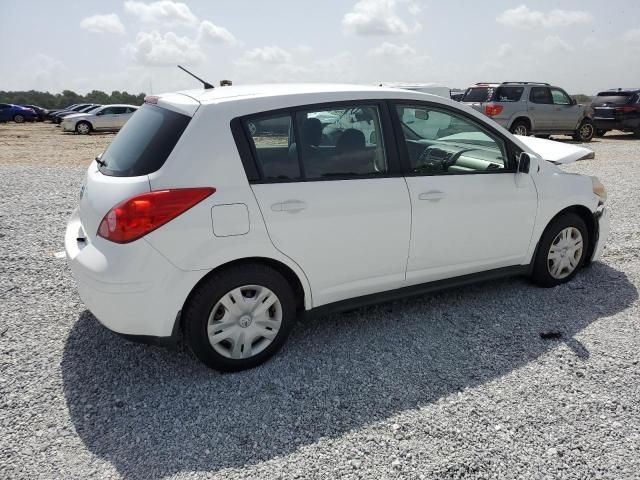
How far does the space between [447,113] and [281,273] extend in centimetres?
174

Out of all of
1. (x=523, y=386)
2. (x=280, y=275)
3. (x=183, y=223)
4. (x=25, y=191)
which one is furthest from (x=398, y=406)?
(x=25, y=191)

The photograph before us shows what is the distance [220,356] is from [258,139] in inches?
53.2

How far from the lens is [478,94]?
1628 centimetres

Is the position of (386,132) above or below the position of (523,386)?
above

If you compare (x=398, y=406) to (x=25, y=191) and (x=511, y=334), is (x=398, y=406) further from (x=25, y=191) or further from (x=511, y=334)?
(x=25, y=191)

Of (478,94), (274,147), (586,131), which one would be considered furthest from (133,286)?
(586,131)

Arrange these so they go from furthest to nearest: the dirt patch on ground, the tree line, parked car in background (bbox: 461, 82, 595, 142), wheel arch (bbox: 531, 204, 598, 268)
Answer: the tree line < parked car in background (bbox: 461, 82, 595, 142) < the dirt patch on ground < wheel arch (bbox: 531, 204, 598, 268)

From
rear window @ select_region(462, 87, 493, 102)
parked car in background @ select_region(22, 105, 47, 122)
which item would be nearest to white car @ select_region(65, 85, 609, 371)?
rear window @ select_region(462, 87, 493, 102)

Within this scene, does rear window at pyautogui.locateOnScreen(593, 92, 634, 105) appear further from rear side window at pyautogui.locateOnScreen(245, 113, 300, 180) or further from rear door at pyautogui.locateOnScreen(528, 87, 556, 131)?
rear side window at pyautogui.locateOnScreen(245, 113, 300, 180)

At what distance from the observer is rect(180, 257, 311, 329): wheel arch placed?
3002 millimetres

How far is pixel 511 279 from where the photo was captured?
4.67m

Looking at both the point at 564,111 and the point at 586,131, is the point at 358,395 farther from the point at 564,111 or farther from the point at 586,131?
the point at 586,131

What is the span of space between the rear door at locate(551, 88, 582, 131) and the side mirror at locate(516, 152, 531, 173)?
14781 millimetres

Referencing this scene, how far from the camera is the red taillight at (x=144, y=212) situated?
9.09ft
